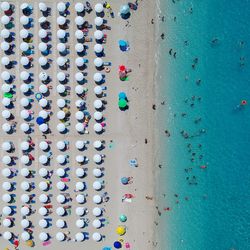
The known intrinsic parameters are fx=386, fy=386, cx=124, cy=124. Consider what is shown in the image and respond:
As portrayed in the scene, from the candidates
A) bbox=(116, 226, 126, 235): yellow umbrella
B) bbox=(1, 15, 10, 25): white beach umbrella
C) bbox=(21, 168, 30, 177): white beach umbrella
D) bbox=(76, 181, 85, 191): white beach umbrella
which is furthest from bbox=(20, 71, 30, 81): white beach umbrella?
bbox=(116, 226, 126, 235): yellow umbrella

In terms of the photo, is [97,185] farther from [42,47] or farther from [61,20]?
[61,20]

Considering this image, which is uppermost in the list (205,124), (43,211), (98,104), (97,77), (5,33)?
(5,33)

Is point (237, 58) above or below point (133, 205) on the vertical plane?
above

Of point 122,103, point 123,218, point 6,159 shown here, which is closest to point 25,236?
point 6,159

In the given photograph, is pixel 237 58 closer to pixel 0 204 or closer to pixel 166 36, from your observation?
pixel 166 36

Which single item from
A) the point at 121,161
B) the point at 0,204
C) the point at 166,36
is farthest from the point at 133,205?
the point at 166,36

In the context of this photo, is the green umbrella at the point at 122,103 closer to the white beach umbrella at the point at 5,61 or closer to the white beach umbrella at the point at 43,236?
the white beach umbrella at the point at 5,61
